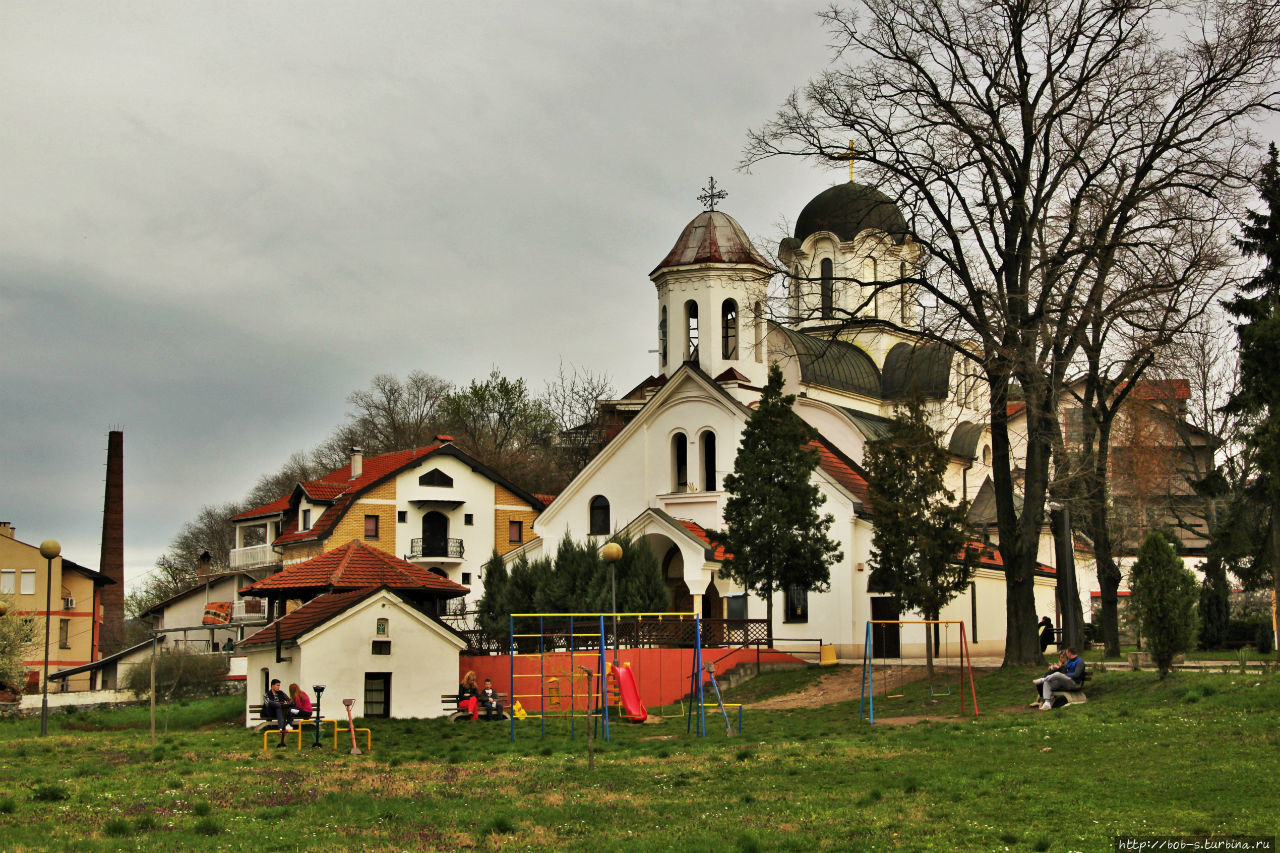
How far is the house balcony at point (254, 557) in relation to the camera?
58.3 metres

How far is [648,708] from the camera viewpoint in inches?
1199

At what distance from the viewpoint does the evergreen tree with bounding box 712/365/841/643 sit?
34.0 metres

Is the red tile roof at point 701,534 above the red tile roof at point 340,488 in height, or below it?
below

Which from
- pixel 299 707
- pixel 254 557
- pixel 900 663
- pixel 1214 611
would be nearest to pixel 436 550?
pixel 254 557

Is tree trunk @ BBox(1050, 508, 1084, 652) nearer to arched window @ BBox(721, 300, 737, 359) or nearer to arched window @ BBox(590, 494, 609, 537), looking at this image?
arched window @ BBox(721, 300, 737, 359)

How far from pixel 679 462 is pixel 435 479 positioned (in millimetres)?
15436

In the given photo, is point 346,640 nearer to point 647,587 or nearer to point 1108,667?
point 647,587

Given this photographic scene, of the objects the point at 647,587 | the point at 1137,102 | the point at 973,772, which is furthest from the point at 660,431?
the point at 973,772

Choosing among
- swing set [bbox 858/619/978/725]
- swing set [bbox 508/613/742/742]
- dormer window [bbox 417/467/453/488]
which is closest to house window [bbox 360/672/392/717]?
swing set [bbox 508/613/742/742]

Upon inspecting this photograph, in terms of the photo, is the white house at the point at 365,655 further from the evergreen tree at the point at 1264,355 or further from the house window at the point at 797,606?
the evergreen tree at the point at 1264,355

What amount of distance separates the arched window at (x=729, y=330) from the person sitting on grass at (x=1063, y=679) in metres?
23.0

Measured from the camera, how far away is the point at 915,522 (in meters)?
31.4

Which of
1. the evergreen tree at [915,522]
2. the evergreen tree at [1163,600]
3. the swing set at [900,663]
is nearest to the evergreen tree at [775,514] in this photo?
the evergreen tree at [915,522]

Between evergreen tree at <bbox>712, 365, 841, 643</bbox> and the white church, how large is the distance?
3937 millimetres
